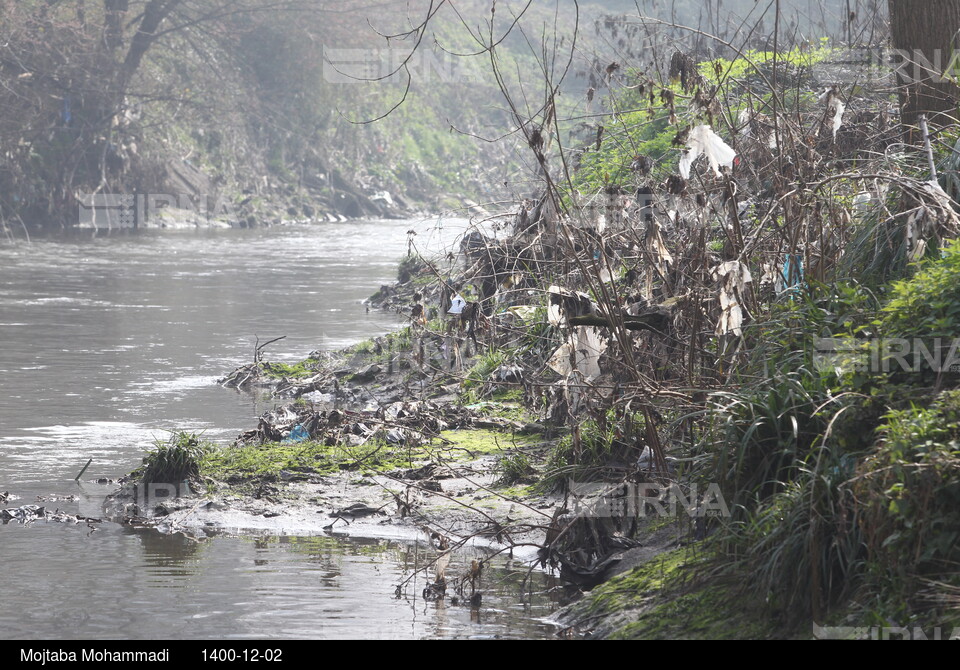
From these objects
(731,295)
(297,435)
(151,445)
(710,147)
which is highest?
(710,147)

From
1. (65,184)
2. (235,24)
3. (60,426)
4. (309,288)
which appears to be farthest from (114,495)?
(235,24)

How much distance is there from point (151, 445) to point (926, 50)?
611cm

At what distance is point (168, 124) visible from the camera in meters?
40.0

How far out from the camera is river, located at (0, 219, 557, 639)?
6.02 metres

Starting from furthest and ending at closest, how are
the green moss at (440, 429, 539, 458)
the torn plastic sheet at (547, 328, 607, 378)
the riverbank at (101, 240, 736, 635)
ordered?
the green moss at (440, 429, 539, 458), the torn plastic sheet at (547, 328, 607, 378), the riverbank at (101, 240, 736, 635)

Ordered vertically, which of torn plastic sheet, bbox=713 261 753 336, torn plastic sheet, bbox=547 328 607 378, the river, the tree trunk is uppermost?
the tree trunk

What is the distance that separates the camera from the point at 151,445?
9734 mm

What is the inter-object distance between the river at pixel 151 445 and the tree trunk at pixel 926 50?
146 inches

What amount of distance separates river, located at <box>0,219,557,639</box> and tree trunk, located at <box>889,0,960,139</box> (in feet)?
12.1

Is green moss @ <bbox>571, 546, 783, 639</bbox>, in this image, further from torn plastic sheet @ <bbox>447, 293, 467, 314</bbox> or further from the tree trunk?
torn plastic sheet @ <bbox>447, 293, 467, 314</bbox>

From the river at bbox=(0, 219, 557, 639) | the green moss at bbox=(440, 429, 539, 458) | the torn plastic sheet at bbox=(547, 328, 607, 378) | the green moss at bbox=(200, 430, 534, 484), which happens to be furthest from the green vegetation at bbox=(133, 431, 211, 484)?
the torn plastic sheet at bbox=(547, 328, 607, 378)

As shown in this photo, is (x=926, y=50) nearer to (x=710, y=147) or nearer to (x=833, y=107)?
(x=833, y=107)

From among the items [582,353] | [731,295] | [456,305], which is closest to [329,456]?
[456,305]
